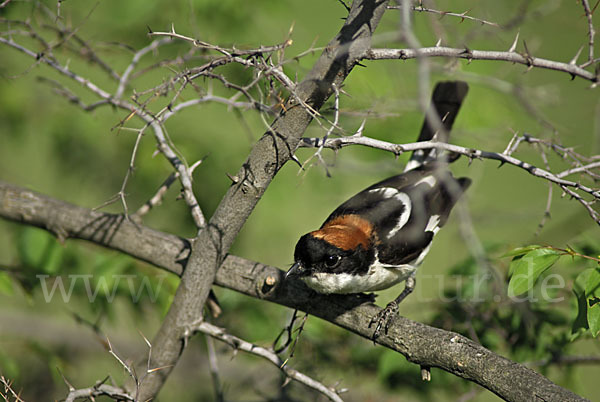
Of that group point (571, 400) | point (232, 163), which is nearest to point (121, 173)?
point (232, 163)

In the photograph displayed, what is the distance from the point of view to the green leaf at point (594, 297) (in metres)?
2.19

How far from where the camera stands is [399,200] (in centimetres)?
344

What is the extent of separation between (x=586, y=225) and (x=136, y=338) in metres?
3.95

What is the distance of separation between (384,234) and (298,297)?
0.77 meters

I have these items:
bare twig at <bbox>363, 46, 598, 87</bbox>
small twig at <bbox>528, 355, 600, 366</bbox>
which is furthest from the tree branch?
small twig at <bbox>528, 355, 600, 366</bbox>

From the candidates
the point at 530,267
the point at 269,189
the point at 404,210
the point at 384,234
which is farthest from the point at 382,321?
the point at 269,189

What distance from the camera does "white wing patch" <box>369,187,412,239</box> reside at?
10.8 feet

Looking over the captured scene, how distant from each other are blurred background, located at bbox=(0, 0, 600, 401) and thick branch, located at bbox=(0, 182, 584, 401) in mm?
176

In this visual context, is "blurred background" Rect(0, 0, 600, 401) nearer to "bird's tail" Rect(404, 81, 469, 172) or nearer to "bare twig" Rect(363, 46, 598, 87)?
"bird's tail" Rect(404, 81, 469, 172)

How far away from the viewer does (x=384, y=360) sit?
332 cm

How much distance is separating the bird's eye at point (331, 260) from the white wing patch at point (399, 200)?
0.50m

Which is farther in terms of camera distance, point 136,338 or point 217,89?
point 136,338

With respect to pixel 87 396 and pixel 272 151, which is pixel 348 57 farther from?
pixel 87 396

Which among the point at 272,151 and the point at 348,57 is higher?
the point at 348,57
